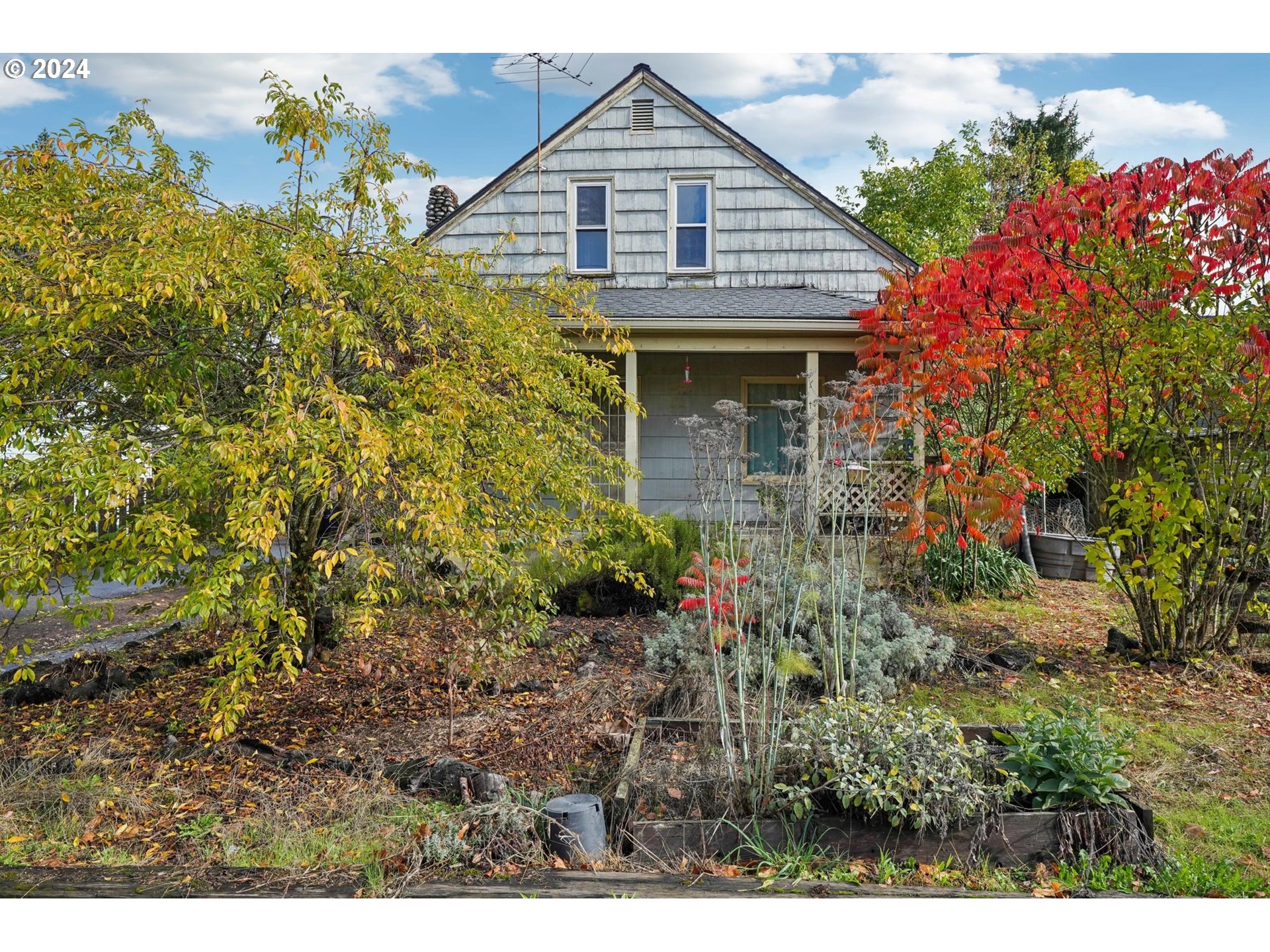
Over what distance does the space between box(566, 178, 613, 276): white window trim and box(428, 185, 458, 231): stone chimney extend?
13.4 feet

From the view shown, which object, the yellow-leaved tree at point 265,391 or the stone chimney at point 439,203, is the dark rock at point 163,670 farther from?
the stone chimney at point 439,203

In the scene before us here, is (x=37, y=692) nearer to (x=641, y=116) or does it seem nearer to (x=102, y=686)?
(x=102, y=686)

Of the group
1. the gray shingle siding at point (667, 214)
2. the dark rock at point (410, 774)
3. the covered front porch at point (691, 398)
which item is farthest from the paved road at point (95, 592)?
the gray shingle siding at point (667, 214)

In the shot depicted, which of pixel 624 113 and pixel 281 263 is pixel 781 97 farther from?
pixel 281 263

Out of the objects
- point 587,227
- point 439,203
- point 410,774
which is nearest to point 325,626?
point 410,774

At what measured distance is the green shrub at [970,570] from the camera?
28.1 feet

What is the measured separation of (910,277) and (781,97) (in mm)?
6289

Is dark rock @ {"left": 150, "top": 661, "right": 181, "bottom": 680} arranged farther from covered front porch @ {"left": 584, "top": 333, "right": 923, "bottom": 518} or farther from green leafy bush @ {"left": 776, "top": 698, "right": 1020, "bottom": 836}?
covered front porch @ {"left": 584, "top": 333, "right": 923, "bottom": 518}

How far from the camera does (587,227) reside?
12016 millimetres

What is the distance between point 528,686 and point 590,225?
8.08 m

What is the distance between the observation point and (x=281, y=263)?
13.5ft

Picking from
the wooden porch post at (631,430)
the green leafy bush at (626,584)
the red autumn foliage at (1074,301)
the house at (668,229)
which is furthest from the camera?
the house at (668,229)

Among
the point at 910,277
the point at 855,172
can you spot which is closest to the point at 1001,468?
the point at 910,277

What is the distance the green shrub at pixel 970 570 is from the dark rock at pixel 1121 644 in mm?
1867
